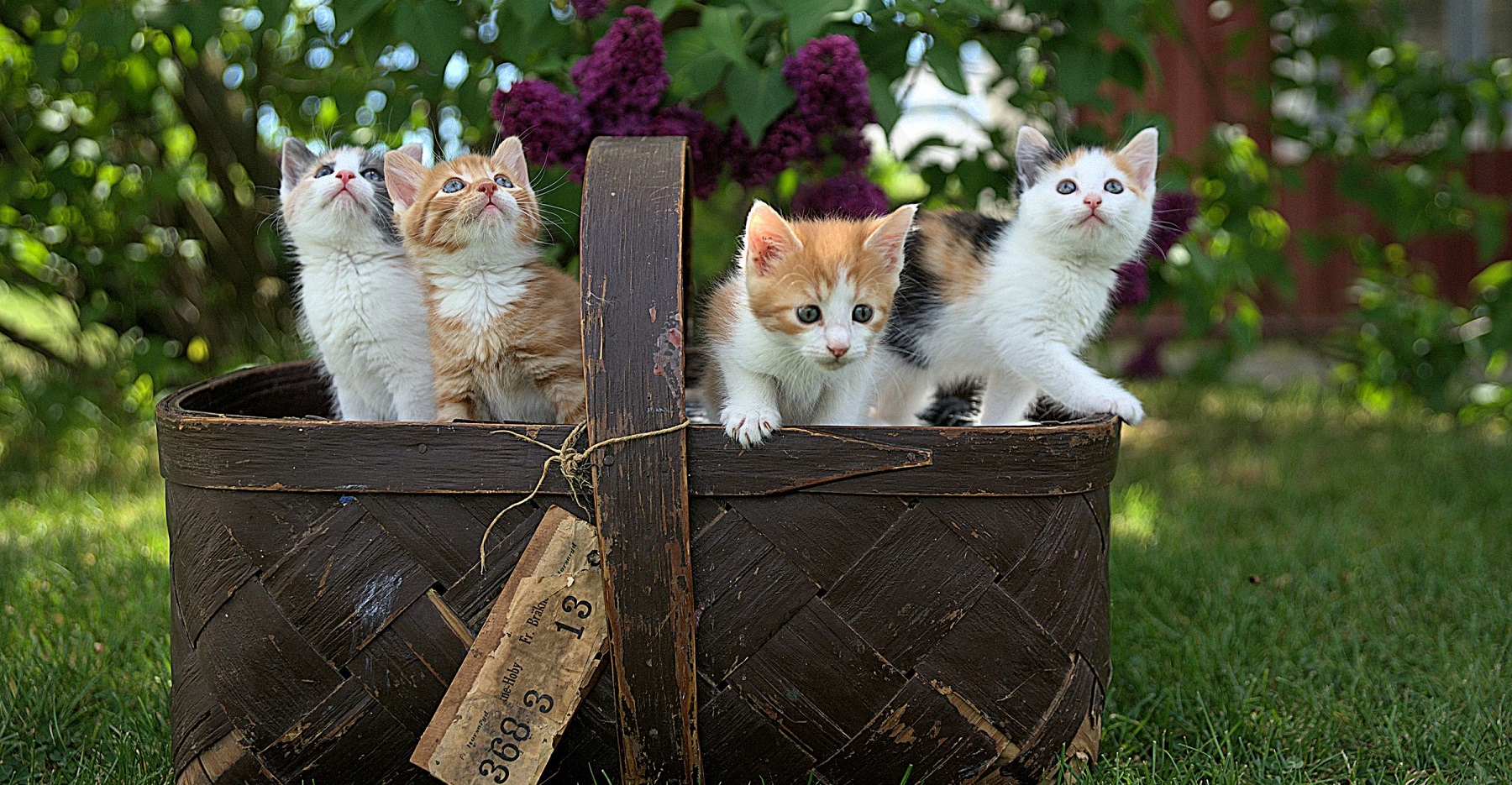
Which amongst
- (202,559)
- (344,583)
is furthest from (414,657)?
(202,559)

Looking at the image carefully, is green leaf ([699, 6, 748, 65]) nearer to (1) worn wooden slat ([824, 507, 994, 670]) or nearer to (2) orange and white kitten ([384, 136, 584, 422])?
A: (2) orange and white kitten ([384, 136, 584, 422])

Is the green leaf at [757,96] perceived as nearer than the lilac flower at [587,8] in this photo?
Yes

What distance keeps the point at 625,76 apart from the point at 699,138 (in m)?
0.15

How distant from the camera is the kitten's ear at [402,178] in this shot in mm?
1343

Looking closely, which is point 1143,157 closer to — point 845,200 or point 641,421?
point 845,200

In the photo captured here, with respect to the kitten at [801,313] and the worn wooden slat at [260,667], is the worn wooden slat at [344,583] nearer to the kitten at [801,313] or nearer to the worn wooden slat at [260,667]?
the worn wooden slat at [260,667]

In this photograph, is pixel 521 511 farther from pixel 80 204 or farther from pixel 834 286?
pixel 80 204

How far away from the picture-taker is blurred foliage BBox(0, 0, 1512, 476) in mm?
1689

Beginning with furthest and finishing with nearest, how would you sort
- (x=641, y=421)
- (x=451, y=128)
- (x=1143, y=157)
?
1. (x=451, y=128)
2. (x=1143, y=157)
3. (x=641, y=421)

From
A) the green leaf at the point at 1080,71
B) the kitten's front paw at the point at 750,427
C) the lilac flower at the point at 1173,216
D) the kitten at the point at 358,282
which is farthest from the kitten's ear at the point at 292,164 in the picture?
the lilac flower at the point at 1173,216

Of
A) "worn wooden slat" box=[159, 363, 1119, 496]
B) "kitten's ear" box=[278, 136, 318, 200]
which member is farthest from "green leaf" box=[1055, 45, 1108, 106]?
"kitten's ear" box=[278, 136, 318, 200]

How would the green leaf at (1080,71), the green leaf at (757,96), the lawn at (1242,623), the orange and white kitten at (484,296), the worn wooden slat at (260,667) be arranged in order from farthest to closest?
the green leaf at (1080,71) → the green leaf at (757,96) → the lawn at (1242,623) → the orange and white kitten at (484,296) → the worn wooden slat at (260,667)

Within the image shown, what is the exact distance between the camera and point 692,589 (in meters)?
1.16

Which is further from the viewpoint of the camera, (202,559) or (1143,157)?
(1143,157)
